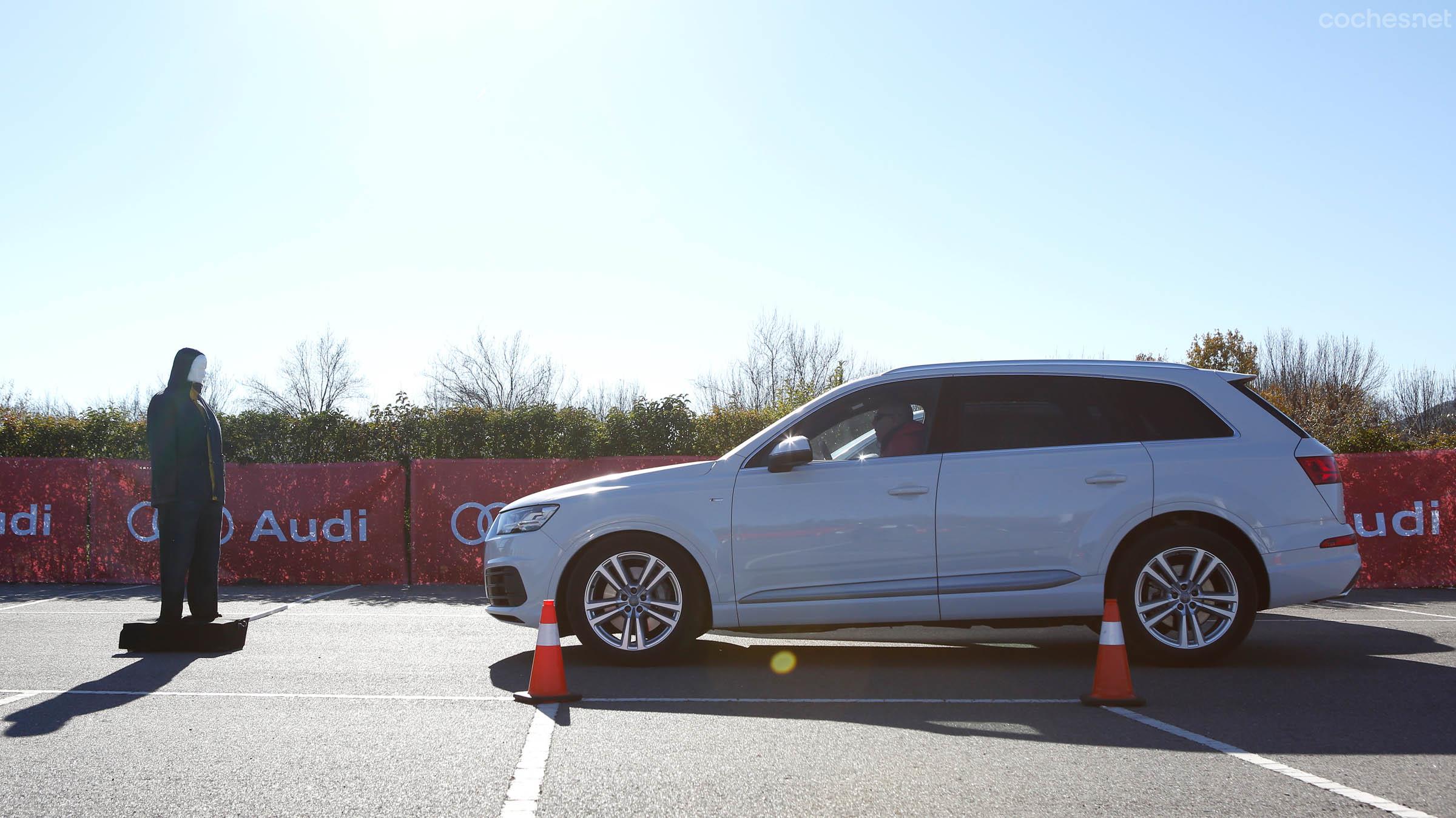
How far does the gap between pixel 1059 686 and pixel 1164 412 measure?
6.43ft

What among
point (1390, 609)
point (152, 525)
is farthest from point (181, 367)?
point (1390, 609)

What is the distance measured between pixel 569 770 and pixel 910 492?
314 cm

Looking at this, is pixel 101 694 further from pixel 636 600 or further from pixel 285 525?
pixel 285 525

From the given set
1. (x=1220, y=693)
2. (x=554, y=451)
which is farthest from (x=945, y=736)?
(x=554, y=451)

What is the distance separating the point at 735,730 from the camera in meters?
5.02

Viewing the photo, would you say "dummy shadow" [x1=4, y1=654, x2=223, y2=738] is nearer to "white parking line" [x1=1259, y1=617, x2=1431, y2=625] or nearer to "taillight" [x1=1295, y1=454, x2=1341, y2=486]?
"taillight" [x1=1295, y1=454, x2=1341, y2=486]

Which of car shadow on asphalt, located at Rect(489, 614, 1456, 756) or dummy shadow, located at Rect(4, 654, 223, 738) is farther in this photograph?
dummy shadow, located at Rect(4, 654, 223, 738)

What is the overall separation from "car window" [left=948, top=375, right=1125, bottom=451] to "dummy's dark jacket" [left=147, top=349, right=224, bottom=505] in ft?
17.0

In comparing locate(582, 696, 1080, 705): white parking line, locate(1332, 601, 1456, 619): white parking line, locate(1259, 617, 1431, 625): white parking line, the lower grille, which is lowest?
locate(1332, 601, 1456, 619): white parking line

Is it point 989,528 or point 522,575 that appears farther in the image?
point 522,575

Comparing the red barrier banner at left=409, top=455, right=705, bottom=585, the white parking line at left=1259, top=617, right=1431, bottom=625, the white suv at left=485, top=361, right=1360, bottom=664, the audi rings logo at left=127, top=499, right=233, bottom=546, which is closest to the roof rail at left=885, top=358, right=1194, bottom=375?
the white suv at left=485, top=361, right=1360, bottom=664

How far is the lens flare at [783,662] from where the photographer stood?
680cm

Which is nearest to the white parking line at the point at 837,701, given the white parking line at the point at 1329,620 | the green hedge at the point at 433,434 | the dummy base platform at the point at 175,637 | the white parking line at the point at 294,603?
the dummy base platform at the point at 175,637

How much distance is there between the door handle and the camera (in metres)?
6.74
